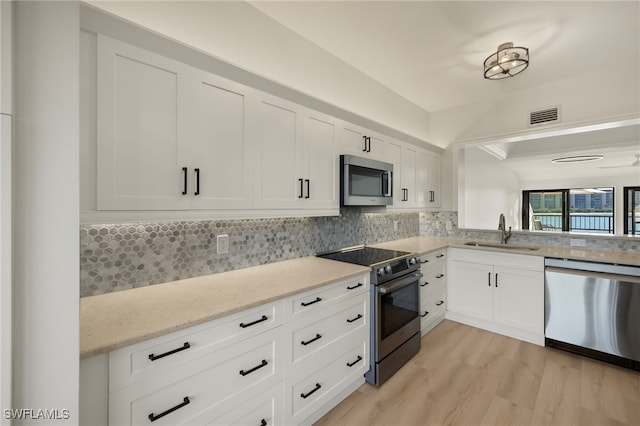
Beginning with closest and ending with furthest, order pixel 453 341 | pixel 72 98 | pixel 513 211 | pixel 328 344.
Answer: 1. pixel 72 98
2. pixel 328 344
3. pixel 453 341
4. pixel 513 211

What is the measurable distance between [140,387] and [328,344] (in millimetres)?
1083

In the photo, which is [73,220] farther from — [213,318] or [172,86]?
[172,86]

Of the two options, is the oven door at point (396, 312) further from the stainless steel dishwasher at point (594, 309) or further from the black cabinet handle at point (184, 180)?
the black cabinet handle at point (184, 180)

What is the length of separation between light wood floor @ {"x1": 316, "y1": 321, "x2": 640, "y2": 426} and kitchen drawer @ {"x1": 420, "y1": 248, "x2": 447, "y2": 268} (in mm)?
845

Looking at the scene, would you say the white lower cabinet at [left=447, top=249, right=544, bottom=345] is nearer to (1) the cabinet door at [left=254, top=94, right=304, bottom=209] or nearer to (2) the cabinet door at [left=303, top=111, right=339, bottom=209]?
(2) the cabinet door at [left=303, top=111, right=339, bottom=209]

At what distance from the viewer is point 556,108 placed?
3.09 metres

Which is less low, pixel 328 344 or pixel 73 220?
pixel 73 220

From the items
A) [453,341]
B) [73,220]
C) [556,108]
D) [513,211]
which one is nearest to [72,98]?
[73,220]

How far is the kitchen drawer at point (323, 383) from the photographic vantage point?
163 centimetres

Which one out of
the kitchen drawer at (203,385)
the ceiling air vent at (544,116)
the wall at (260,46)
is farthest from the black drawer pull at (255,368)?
the ceiling air vent at (544,116)

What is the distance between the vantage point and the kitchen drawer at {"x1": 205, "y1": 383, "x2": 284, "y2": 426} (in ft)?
4.40

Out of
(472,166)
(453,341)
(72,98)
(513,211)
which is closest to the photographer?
(72,98)

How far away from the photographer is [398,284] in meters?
2.30

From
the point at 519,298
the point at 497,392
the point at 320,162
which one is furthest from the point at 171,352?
the point at 519,298
